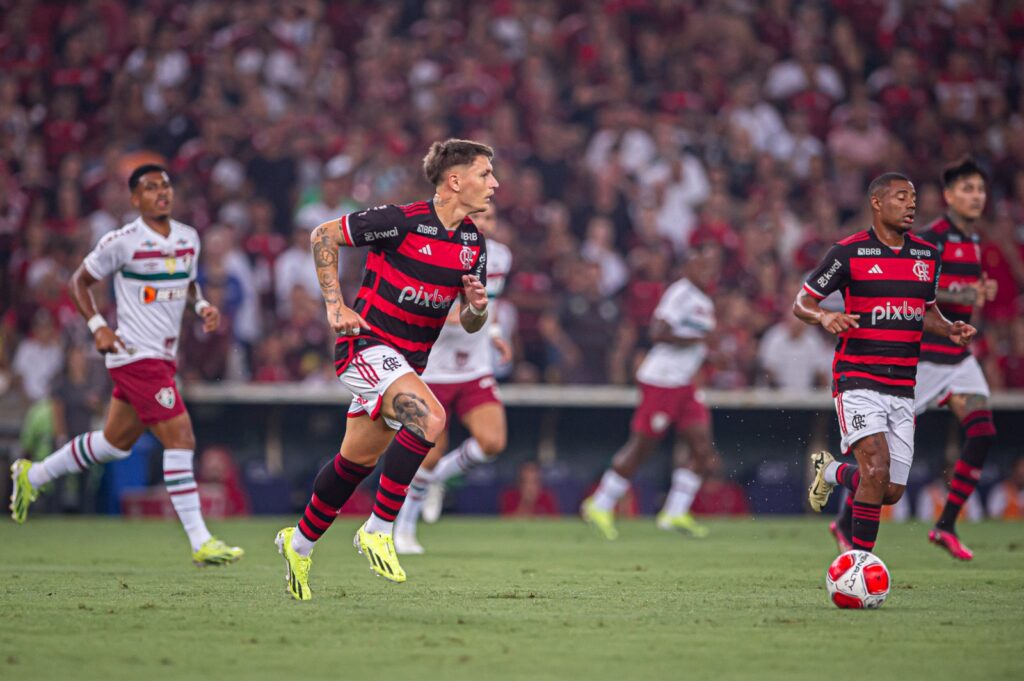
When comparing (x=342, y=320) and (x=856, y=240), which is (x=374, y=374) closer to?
(x=342, y=320)

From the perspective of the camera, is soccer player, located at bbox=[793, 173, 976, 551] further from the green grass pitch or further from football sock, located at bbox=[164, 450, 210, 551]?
football sock, located at bbox=[164, 450, 210, 551]

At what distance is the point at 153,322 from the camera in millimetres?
10914

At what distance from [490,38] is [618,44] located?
195cm

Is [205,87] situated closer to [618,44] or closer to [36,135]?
[36,135]

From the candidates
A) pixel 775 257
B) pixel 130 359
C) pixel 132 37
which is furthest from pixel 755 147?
pixel 130 359

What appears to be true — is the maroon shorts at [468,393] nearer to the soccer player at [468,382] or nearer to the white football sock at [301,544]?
the soccer player at [468,382]

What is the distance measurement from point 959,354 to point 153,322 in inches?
257

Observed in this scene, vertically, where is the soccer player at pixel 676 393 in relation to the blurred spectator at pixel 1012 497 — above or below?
above

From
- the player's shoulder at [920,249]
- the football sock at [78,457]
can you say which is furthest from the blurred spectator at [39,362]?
the player's shoulder at [920,249]

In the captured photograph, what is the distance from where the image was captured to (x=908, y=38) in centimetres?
2338

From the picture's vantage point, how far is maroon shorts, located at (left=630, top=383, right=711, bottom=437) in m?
15.8

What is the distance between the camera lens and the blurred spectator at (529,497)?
19.0 meters

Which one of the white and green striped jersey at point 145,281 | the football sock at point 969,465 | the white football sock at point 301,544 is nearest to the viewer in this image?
the white football sock at point 301,544

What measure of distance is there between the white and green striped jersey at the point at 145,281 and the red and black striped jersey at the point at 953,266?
232 inches
